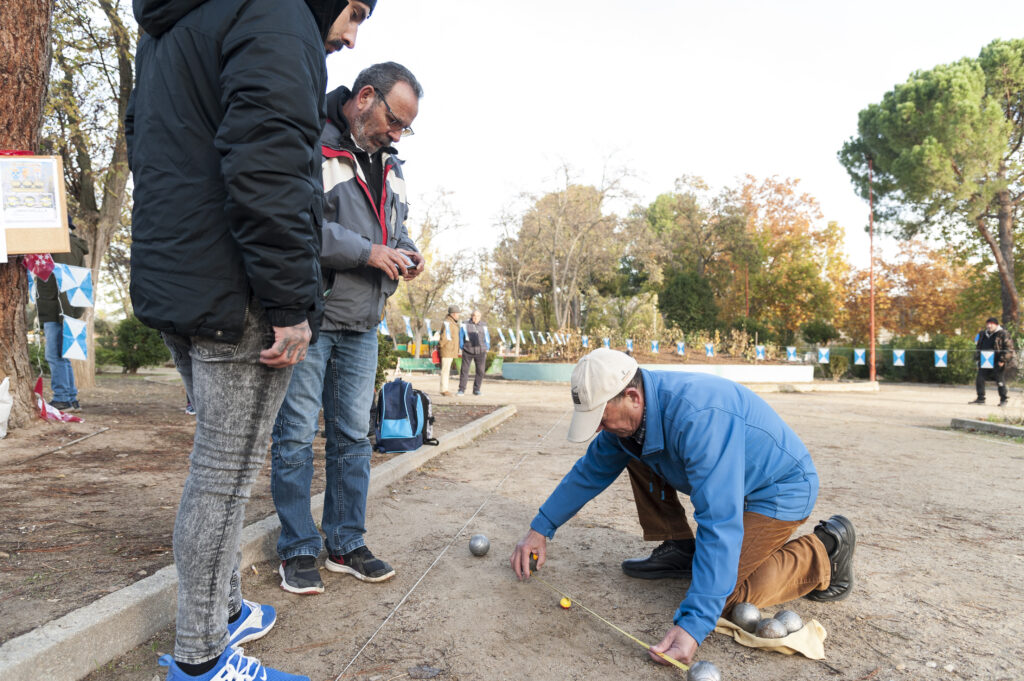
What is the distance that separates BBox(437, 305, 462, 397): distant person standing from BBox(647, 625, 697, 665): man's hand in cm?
1151

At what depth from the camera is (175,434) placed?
5.93m

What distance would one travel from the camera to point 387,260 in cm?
287

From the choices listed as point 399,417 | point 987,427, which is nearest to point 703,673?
point 399,417

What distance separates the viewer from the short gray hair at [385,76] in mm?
2830

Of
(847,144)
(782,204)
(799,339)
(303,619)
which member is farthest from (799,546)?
(782,204)

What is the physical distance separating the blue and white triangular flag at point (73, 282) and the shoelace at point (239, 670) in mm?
5923

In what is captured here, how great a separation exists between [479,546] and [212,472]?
1.82 metres

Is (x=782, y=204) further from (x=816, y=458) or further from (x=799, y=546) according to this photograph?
(x=799, y=546)

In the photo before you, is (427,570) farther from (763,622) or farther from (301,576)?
(763,622)

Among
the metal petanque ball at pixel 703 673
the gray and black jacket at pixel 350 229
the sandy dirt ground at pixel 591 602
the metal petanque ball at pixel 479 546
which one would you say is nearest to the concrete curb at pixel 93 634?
the sandy dirt ground at pixel 591 602

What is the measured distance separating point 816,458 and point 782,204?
39.8 metres

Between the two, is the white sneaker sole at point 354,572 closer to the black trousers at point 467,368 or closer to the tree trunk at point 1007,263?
the black trousers at point 467,368

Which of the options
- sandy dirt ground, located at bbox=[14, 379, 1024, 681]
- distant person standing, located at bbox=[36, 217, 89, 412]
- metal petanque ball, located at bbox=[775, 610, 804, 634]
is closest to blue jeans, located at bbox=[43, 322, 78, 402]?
distant person standing, located at bbox=[36, 217, 89, 412]

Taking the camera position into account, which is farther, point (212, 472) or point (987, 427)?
point (987, 427)
